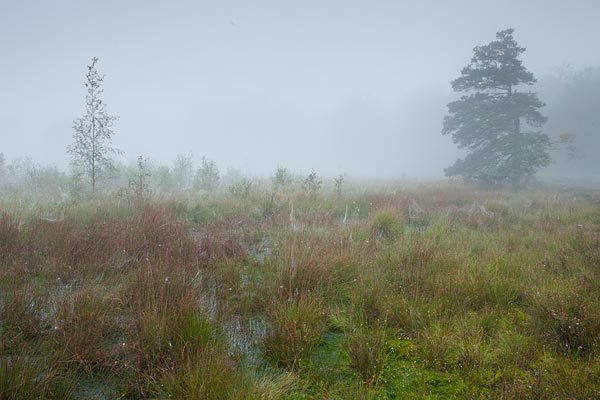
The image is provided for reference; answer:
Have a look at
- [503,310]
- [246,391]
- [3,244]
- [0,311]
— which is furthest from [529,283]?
[3,244]

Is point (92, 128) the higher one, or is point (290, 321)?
point (92, 128)

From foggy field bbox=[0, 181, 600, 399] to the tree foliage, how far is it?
16.1 metres

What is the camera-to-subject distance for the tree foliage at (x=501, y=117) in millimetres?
17922

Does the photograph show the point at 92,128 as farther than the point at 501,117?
No

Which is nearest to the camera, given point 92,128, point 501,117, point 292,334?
point 292,334

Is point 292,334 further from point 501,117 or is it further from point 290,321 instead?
point 501,117

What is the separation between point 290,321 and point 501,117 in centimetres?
2316

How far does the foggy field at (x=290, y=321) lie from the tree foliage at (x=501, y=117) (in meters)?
16.1

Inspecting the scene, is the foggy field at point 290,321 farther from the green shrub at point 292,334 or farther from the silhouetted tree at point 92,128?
the silhouetted tree at point 92,128

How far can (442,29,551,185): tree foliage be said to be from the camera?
17.9m

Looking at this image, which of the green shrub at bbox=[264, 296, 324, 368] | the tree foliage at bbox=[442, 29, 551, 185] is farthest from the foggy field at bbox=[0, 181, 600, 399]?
the tree foliage at bbox=[442, 29, 551, 185]

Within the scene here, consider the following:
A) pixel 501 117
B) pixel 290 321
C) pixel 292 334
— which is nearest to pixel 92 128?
pixel 290 321

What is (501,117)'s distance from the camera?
775 inches

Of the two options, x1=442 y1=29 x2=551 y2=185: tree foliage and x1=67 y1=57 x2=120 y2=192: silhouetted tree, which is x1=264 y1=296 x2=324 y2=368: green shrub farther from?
x1=442 y1=29 x2=551 y2=185: tree foliage
